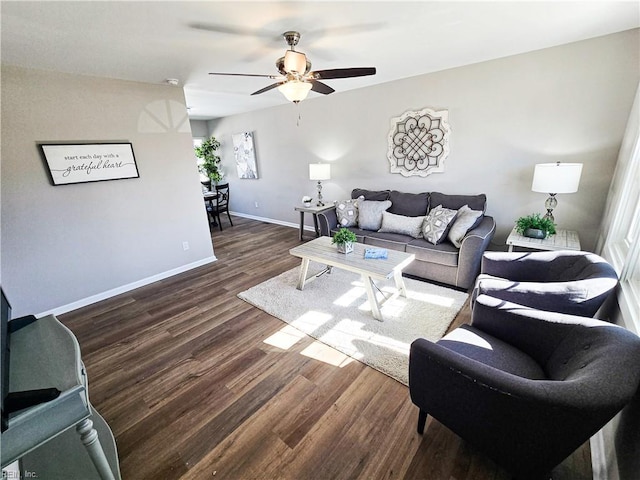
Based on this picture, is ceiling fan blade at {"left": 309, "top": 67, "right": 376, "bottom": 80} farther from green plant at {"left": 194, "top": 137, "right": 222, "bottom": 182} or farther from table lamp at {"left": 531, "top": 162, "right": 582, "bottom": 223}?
green plant at {"left": 194, "top": 137, "right": 222, "bottom": 182}

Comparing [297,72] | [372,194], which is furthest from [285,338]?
[372,194]

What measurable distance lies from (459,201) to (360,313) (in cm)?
192

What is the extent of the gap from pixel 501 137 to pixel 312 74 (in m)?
2.35

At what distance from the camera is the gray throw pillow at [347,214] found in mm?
3801

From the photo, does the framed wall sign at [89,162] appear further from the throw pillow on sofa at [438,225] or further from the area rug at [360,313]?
the throw pillow on sofa at [438,225]

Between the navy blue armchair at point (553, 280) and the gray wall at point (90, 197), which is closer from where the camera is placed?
the navy blue armchair at point (553, 280)

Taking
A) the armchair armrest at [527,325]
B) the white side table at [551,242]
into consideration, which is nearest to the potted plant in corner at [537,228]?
the white side table at [551,242]

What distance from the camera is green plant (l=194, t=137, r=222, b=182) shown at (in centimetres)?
655

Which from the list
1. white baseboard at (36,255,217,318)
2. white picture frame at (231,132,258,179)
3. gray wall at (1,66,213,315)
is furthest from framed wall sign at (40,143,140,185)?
white picture frame at (231,132,258,179)

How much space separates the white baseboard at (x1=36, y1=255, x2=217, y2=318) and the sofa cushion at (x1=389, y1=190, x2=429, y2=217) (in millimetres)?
2918

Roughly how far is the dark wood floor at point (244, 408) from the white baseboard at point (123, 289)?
23 centimetres

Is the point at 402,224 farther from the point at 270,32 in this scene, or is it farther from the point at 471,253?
the point at 270,32

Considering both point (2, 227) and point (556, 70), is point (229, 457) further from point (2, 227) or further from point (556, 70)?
point (556, 70)

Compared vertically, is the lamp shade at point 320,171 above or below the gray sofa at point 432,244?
above
